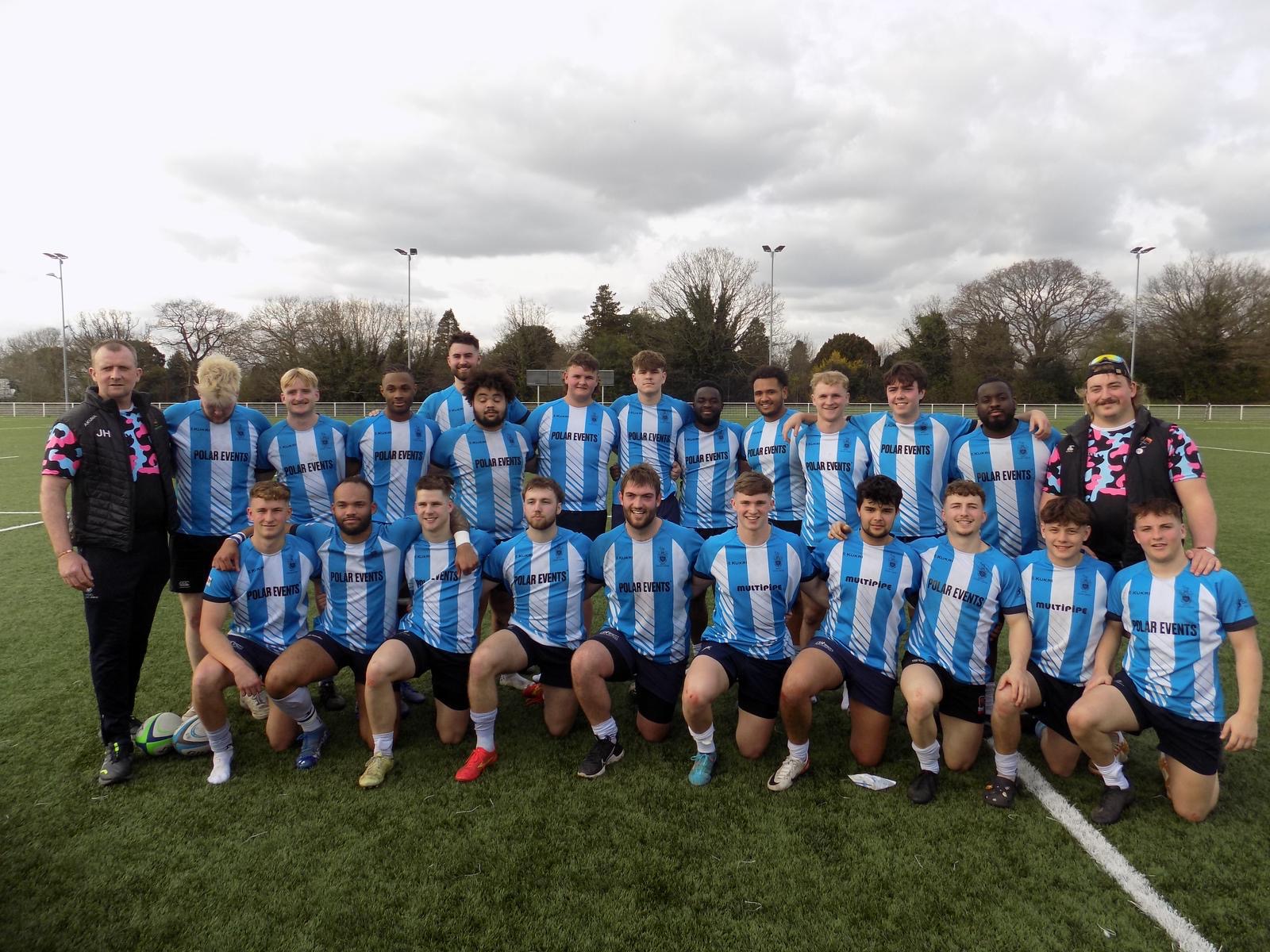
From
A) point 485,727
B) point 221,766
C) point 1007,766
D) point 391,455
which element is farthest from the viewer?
point 391,455

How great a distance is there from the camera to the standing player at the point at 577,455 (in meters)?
4.54

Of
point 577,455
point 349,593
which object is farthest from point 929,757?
point 349,593

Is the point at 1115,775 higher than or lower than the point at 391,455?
lower

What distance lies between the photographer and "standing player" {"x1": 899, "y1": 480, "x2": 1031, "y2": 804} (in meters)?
3.23

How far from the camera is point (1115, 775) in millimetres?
3021

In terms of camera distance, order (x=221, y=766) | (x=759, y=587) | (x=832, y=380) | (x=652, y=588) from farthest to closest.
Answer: (x=832, y=380) < (x=652, y=588) < (x=759, y=587) < (x=221, y=766)

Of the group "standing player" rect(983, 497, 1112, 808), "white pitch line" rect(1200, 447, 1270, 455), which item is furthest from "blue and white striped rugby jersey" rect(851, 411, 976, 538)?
"white pitch line" rect(1200, 447, 1270, 455)

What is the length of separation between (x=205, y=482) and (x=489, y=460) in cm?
156

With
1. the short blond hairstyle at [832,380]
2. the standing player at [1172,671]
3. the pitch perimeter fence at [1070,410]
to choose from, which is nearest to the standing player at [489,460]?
the short blond hairstyle at [832,380]

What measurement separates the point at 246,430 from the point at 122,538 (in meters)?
0.93

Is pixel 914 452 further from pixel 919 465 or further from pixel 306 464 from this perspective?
pixel 306 464

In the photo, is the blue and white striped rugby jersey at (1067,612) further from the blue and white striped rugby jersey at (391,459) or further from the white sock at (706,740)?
the blue and white striped rugby jersey at (391,459)

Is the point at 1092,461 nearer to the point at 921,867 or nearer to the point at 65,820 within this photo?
the point at 921,867

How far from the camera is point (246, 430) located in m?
4.05
